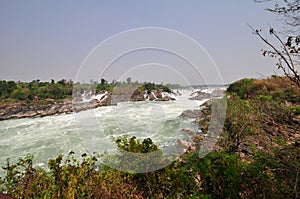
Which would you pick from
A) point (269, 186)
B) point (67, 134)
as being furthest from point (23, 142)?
point (269, 186)

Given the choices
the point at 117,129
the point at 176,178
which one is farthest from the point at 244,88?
the point at 176,178

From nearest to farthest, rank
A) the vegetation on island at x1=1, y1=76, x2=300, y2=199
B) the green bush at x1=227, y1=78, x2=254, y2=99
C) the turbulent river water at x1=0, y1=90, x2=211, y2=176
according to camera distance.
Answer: the vegetation on island at x1=1, y1=76, x2=300, y2=199
the turbulent river water at x1=0, y1=90, x2=211, y2=176
the green bush at x1=227, y1=78, x2=254, y2=99

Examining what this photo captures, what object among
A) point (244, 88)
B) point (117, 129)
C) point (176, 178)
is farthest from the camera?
point (244, 88)

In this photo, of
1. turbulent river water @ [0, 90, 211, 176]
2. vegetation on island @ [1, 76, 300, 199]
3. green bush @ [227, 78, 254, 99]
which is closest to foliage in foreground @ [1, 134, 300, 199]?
vegetation on island @ [1, 76, 300, 199]

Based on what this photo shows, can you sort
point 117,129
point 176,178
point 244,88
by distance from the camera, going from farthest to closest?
point 244,88
point 117,129
point 176,178

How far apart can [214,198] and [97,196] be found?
1.08 meters

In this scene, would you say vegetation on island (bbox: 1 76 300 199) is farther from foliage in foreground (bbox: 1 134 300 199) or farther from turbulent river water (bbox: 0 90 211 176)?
turbulent river water (bbox: 0 90 211 176)

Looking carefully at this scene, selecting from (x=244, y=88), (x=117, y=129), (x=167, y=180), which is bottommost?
(x=167, y=180)

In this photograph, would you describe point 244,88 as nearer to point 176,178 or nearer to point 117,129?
point 117,129

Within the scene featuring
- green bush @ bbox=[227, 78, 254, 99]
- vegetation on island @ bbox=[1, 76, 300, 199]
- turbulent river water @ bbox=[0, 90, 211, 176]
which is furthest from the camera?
green bush @ bbox=[227, 78, 254, 99]

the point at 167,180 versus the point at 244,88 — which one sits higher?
the point at 244,88

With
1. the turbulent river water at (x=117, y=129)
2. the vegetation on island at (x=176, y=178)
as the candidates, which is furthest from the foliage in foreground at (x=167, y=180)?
the turbulent river water at (x=117, y=129)

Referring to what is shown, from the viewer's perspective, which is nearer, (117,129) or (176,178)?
(176,178)

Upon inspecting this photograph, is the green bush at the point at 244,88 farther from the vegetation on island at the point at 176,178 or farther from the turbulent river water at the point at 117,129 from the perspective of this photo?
the vegetation on island at the point at 176,178
